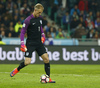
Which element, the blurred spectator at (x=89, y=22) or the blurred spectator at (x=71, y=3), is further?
the blurred spectator at (x=71, y=3)

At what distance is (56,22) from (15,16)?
13.0 feet

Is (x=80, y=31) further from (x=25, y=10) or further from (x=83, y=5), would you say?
(x=25, y=10)

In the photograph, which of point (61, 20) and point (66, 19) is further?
point (61, 20)

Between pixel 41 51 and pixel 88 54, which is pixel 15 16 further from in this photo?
pixel 41 51

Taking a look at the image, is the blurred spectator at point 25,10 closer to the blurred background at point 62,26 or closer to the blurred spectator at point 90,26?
the blurred background at point 62,26

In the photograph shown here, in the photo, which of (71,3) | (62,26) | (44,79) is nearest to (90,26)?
(62,26)

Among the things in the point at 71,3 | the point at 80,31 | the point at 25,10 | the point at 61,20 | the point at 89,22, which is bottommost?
the point at 80,31

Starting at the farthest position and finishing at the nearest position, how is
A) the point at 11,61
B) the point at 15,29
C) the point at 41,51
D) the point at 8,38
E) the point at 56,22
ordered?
the point at 56,22
the point at 15,29
the point at 8,38
the point at 11,61
the point at 41,51

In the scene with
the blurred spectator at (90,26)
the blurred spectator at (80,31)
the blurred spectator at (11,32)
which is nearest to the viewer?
the blurred spectator at (11,32)

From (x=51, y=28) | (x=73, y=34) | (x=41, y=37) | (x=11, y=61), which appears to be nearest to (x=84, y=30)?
(x=73, y=34)

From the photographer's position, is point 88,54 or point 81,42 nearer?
point 88,54

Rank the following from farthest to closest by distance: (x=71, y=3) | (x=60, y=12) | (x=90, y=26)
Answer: (x=71, y=3), (x=60, y=12), (x=90, y=26)

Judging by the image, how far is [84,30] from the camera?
2344 centimetres

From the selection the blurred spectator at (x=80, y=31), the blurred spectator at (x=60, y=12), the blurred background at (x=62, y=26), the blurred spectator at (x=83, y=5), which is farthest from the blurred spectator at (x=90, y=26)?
the blurred spectator at (x=60, y=12)
